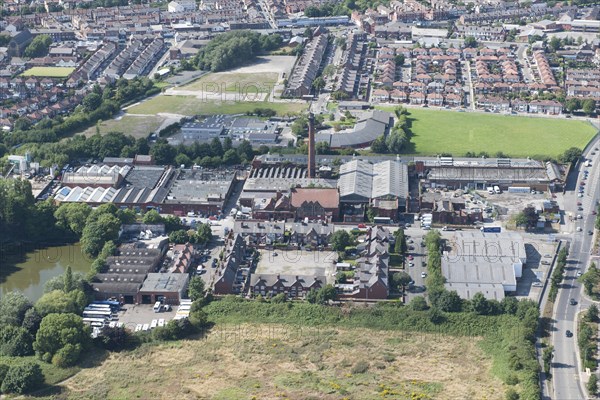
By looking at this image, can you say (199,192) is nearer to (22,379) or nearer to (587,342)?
(22,379)

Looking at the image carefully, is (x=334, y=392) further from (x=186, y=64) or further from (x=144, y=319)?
(x=186, y=64)

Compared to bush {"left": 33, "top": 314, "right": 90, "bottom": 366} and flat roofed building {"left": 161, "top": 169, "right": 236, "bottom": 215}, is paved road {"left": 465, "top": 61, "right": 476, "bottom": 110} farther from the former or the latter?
bush {"left": 33, "top": 314, "right": 90, "bottom": 366}

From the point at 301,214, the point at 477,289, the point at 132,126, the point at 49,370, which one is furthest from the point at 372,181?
the point at 49,370

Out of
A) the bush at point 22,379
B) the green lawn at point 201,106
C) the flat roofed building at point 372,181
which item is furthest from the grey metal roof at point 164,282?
the green lawn at point 201,106

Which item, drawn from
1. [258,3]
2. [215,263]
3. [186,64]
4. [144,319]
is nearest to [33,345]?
[144,319]

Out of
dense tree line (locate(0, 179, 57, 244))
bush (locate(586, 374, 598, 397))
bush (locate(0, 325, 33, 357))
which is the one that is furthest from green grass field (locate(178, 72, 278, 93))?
bush (locate(586, 374, 598, 397))

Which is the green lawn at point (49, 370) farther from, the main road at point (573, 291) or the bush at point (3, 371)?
the main road at point (573, 291)
